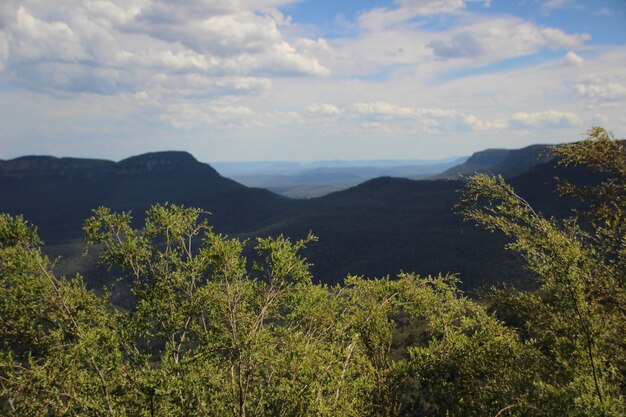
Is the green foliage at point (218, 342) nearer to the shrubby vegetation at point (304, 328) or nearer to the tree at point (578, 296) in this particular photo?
the shrubby vegetation at point (304, 328)

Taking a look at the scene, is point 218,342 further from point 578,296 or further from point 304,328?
point 578,296

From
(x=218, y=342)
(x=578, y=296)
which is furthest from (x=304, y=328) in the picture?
(x=578, y=296)

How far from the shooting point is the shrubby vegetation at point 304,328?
10227mm

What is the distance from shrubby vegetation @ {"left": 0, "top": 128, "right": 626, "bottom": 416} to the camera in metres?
10.2

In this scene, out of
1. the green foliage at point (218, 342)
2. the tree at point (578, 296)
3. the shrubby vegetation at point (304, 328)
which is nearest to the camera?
the tree at point (578, 296)

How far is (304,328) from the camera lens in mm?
14859

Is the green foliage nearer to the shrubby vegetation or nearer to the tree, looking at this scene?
the shrubby vegetation

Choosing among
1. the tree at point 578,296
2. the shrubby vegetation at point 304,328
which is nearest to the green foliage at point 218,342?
the shrubby vegetation at point 304,328

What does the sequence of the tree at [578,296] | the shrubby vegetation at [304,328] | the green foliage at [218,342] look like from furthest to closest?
the green foliage at [218,342] → the shrubby vegetation at [304,328] → the tree at [578,296]

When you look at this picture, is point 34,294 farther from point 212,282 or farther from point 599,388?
point 599,388

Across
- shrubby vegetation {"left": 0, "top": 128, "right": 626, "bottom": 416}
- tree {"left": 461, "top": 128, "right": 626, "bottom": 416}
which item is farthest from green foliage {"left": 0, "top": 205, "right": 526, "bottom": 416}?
tree {"left": 461, "top": 128, "right": 626, "bottom": 416}

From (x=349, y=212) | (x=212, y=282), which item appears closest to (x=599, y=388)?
(x=212, y=282)

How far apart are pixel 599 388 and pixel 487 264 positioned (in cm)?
10085

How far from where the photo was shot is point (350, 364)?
12.2m
